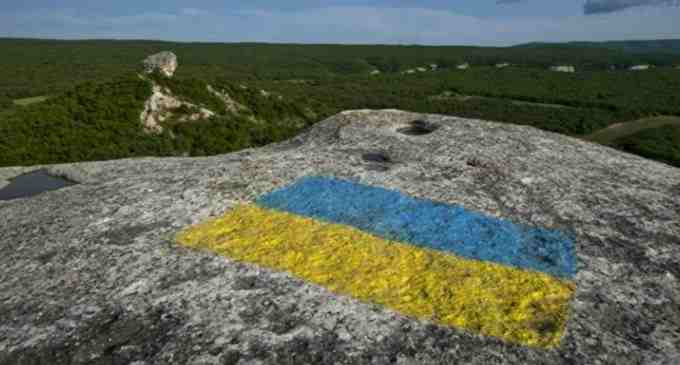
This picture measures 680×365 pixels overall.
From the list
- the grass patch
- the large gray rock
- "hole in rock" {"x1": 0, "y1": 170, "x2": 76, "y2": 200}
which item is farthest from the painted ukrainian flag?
the grass patch

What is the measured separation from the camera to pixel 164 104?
44.0 m

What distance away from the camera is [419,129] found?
15484 mm

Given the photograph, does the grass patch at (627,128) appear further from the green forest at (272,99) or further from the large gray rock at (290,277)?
the large gray rock at (290,277)

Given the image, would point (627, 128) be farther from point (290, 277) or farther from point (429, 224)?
point (290, 277)

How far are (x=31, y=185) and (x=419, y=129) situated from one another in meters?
13.3

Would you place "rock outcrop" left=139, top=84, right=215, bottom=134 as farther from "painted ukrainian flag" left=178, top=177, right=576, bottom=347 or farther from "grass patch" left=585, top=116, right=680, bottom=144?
"grass patch" left=585, top=116, right=680, bottom=144

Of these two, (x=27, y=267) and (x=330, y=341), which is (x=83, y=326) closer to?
(x=27, y=267)

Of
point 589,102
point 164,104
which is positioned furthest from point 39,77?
point 589,102

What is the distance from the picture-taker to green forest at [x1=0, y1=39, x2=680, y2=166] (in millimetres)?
37062

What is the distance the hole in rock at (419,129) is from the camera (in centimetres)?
1510

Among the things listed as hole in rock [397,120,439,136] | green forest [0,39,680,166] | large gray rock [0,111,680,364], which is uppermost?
hole in rock [397,120,439,136]

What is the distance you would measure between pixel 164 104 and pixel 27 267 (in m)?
38.8

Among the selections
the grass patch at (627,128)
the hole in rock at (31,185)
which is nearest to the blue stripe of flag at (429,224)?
the hole in rock at (31,185)

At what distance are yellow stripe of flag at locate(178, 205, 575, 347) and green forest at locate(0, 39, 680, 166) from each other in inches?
1063
